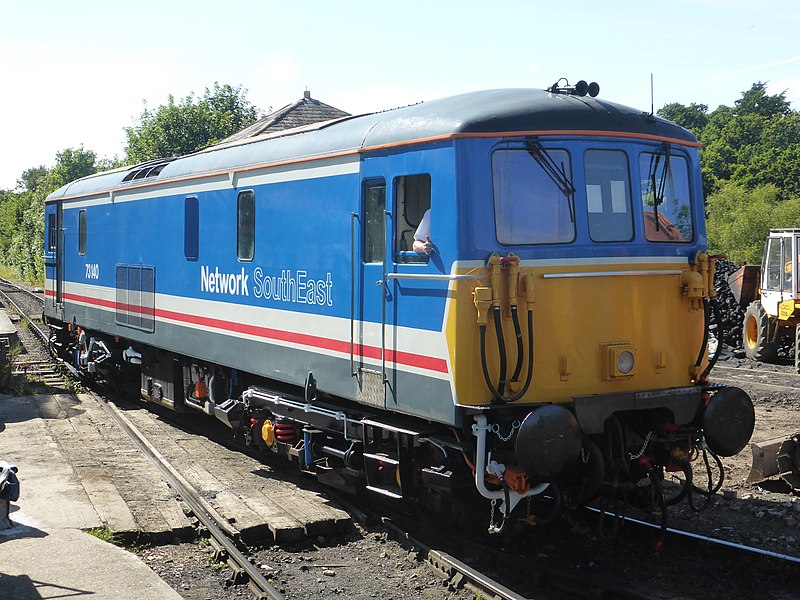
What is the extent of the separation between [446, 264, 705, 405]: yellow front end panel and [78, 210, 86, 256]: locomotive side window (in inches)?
431

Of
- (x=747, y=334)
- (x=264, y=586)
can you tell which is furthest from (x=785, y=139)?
(x=264, y=586)

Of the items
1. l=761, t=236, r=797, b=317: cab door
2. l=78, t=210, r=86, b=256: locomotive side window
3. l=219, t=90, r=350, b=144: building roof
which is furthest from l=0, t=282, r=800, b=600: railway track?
l=219, t=90, r=350, b=144: building roof

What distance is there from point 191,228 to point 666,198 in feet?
20.2

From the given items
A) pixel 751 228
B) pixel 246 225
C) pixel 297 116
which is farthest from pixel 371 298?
pixel 751 228

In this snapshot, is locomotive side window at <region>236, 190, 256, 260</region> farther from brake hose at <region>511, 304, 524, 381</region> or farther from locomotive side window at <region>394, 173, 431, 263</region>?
brake hose at <region>511, 304, 524, 381</region>

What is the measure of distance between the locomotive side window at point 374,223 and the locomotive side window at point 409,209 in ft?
0.79

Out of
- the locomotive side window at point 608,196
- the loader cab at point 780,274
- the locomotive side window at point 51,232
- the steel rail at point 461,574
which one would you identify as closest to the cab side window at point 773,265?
the loader cab at point 780,274

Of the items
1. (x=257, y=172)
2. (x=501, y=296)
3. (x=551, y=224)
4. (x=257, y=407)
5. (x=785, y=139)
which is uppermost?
(x=785, y=139)

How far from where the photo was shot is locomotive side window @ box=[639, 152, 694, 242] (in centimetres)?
741

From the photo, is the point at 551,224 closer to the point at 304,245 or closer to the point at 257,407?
the point at 304,245

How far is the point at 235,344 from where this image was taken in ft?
33.5

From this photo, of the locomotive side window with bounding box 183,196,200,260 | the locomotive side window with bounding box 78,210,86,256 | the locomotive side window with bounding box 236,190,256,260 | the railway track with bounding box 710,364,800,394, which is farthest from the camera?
the railway track with bounding box 710,364,800,394

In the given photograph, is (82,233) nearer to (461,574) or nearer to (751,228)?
(461,574)

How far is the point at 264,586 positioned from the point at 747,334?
1783 cm
